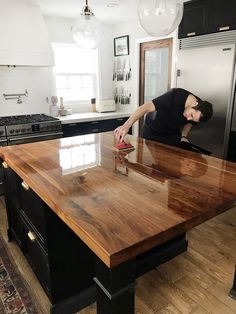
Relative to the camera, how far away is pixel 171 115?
88.2 inches

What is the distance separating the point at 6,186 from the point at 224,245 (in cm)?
193

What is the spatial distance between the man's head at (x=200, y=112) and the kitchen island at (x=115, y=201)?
13.2 inches

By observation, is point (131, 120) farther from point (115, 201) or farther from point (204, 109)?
point (115, 201)

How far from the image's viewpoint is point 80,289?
1625 millimetres

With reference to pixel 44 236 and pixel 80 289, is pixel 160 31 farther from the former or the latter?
pixel 80 289

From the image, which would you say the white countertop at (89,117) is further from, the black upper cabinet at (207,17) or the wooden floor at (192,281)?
the wooden floor at (192,281)

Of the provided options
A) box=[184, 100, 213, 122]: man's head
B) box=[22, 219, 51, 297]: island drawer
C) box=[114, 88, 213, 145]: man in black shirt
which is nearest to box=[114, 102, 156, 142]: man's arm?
box=[114, 88, 213, 145]: man in black shirt

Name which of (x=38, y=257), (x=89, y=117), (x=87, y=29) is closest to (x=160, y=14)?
(x=87, y=29)

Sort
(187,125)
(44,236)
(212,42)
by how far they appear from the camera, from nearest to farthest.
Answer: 1. (44,236)
2. (187,125)
3. (212,42)

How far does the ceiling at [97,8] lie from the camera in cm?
320

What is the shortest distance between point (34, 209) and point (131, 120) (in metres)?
1.03

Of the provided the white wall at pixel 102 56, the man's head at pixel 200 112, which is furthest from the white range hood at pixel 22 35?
the man's head at pixel 200 112

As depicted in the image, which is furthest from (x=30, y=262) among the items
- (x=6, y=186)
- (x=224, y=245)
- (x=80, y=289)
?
(x=224, y=245)

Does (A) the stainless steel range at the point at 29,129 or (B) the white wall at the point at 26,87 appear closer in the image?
(A) the stainless steel range at the point at 29,129
